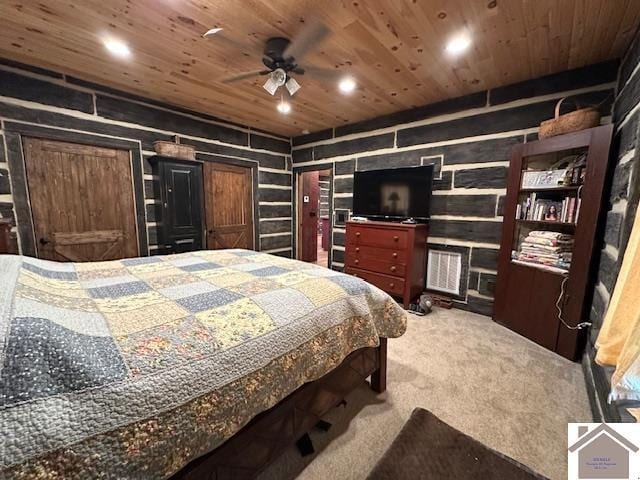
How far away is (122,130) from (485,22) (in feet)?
12.1

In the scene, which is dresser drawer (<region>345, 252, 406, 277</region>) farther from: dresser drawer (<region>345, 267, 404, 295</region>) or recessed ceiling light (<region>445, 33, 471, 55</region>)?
recessed ceiling light (<region>445, 33, 471, 55</region>)

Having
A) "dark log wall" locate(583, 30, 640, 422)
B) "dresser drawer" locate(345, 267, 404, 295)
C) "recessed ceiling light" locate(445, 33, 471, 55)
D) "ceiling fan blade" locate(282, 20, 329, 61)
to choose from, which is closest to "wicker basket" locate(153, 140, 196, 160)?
"ceiling fan blade" locate(282, 20, 329, 61)

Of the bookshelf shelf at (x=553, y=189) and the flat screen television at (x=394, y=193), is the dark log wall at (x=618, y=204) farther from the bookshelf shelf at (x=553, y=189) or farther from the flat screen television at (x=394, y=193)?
the flat screen television at (x=394, y=193)

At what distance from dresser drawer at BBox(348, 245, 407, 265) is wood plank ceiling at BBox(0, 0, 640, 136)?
1.83 m

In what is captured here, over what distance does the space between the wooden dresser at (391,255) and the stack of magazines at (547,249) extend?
1.04 meters

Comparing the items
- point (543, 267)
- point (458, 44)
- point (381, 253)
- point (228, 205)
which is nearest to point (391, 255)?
point (381, 253)

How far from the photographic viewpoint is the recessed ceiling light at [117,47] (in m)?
2.06

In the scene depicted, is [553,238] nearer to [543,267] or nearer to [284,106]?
[543,267]

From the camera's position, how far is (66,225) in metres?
2.82

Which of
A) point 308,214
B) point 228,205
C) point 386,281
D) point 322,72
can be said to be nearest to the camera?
point 322,72

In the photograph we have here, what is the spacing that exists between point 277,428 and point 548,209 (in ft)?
9.28

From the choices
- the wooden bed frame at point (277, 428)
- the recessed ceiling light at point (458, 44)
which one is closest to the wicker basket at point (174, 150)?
the recessed ceiling light at point (458, 44)

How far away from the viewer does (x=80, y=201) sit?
2883mm

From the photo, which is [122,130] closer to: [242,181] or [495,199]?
[242,181]
